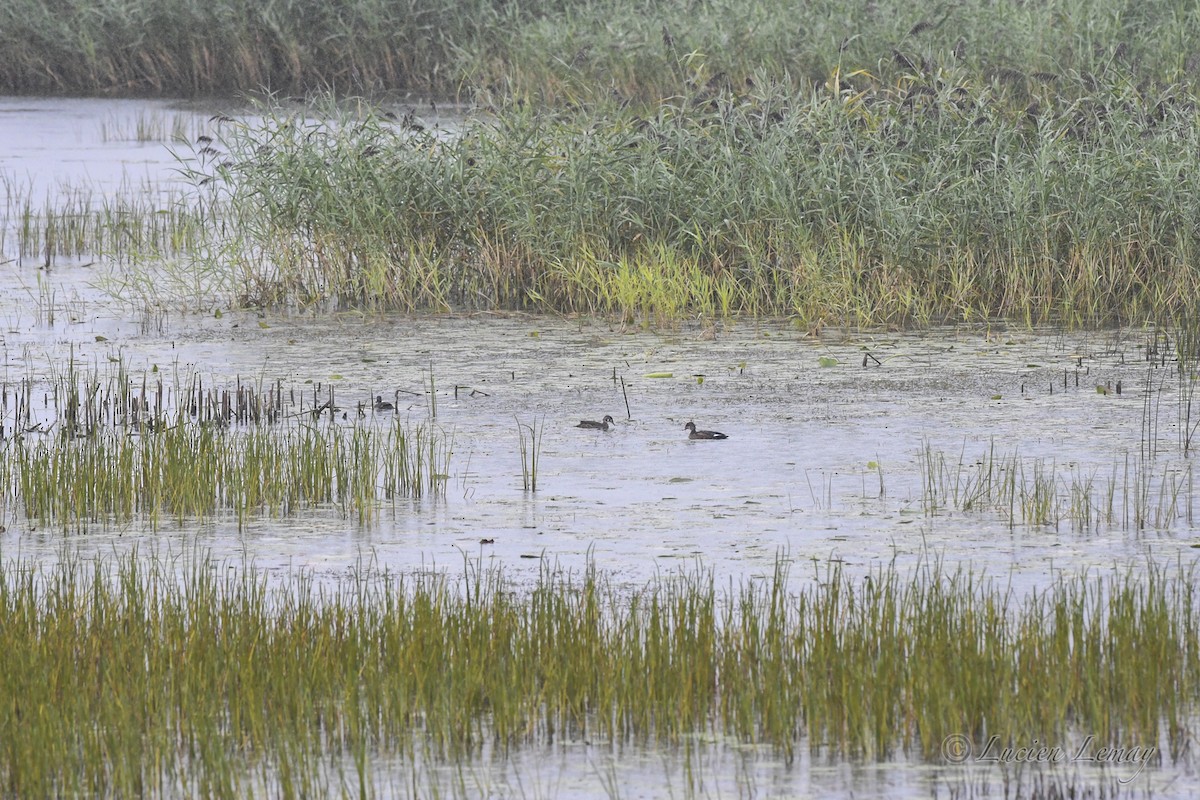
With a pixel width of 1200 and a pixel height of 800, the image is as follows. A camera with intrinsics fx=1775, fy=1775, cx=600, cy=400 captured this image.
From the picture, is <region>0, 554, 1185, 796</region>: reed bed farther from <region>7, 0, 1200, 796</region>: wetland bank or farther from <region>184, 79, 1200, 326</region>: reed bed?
<region>184, 79, 1200, 326</region>: reed bed

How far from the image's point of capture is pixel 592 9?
17.2 m

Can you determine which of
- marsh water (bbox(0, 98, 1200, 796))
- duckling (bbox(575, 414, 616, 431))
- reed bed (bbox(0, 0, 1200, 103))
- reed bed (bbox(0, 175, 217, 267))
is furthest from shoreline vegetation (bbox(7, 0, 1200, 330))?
duckling (bbox(575, 414, 616, 431))

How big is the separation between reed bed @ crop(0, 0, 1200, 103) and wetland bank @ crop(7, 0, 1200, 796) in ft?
1.02

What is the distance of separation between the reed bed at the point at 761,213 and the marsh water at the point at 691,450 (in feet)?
0.90

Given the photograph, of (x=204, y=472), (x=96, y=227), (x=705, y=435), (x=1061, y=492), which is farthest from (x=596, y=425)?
(x=96, y=227)

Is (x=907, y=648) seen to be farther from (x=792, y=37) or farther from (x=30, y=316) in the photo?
(x=792, y=37)

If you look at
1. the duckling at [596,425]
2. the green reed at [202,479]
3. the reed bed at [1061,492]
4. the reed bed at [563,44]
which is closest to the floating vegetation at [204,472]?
the green reed at [202,479]

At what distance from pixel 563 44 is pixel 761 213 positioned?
752cm

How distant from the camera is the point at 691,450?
20.1 feet

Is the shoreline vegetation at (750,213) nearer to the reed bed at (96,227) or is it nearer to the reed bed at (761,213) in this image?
the reed bed at (761,213)

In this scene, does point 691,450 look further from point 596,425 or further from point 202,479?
point 202,479

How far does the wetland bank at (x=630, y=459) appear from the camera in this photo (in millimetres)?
3510

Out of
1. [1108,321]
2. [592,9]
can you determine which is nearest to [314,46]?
[592,9]

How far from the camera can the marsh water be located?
458 cm
